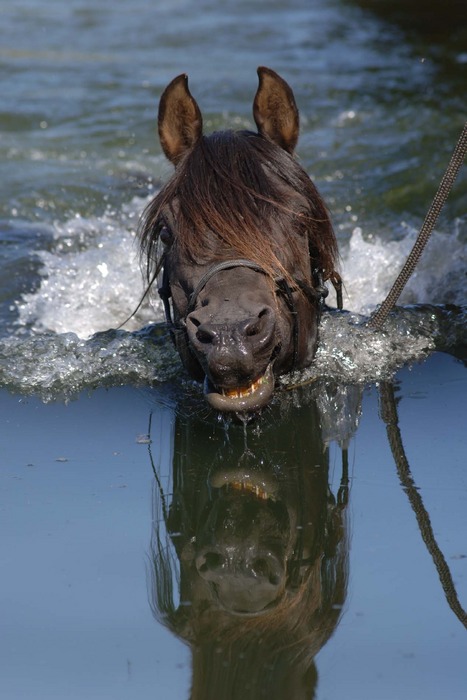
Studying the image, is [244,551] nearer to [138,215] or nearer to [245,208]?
[245,208]

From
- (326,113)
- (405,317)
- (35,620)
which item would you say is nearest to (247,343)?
(35,620)

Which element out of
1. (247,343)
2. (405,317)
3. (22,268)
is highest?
(247,343)

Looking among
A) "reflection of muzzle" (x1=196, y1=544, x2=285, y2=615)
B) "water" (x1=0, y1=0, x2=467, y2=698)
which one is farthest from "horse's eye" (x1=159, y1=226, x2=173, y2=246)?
"reflection of muzzle" (x1=196, y1=544, x2=285, y2=615)

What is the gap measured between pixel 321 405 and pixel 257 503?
40.8 inches

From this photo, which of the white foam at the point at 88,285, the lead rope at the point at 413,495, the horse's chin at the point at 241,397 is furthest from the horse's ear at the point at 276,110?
the white foam at the point at 88,285

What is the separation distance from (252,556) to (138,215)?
4.91 meters

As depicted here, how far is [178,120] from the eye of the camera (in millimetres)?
4469

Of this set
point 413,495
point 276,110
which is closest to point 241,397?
point 413,495

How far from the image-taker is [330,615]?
2836mm

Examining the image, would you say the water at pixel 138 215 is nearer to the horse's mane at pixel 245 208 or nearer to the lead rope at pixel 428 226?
the lead rope at pixel 428 226

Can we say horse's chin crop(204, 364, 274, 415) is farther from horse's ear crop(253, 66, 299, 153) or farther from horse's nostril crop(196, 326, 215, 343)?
horse's ear crop(253, 66, 299, 153)

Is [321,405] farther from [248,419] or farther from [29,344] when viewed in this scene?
[29,344]

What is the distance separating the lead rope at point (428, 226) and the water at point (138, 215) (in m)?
0.18

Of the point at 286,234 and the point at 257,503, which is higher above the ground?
the point at 286,234
